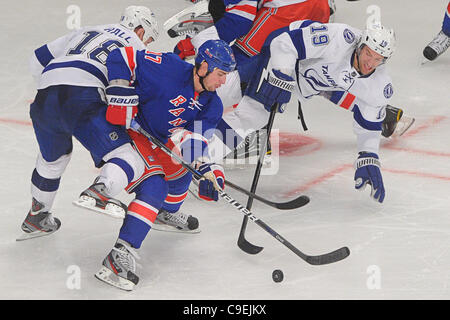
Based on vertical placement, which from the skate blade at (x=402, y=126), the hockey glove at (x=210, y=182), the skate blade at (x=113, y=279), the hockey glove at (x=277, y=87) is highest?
the hockey glove at (x=277, y=87)

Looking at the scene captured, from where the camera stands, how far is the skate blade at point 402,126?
4.96 m

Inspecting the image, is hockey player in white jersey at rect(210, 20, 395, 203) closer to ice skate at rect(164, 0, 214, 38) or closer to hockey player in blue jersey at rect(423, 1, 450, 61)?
ice skate at rect(164, 0, 214, 38)

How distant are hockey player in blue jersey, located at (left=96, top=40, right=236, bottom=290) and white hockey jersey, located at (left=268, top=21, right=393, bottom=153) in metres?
0.69

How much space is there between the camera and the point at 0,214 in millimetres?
3865

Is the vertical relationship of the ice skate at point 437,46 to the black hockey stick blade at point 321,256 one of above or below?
below

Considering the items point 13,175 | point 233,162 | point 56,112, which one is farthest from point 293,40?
point 13,175

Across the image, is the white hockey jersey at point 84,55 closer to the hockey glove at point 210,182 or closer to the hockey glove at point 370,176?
the hockey glove at point 210,182

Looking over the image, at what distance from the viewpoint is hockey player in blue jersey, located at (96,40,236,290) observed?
10.6 ft

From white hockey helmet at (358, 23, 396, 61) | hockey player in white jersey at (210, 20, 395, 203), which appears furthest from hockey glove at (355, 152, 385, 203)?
white hockey helmet at (358, 23, 396, 61)

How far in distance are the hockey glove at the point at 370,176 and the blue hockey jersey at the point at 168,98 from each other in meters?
0.90

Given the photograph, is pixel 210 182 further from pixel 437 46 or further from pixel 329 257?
pixel 437 46

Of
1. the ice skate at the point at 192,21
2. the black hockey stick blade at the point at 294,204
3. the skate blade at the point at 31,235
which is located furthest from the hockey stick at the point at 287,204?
the ice skate at the point at 192,21

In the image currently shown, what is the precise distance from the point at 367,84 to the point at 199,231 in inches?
41.6

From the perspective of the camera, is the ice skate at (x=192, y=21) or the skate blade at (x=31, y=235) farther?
the ice skate at (x=192, y=21)
